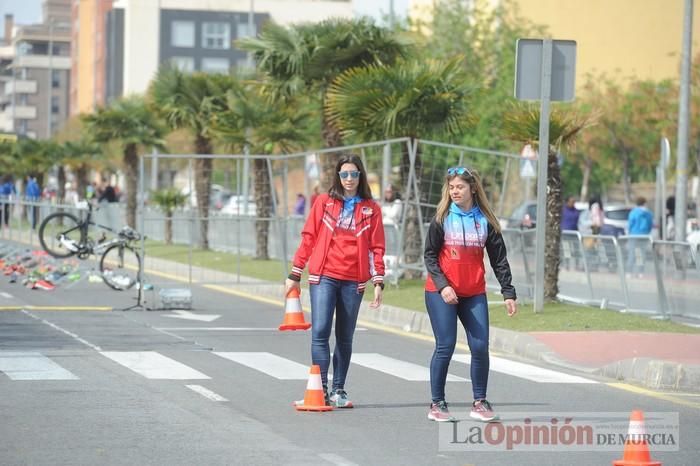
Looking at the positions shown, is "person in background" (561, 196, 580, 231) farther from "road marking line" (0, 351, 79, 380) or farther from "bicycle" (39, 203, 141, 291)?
"road marking line" (0, 351, 79, 380)

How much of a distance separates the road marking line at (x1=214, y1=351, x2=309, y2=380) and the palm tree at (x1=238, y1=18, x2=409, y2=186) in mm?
12882

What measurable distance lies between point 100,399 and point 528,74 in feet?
30.3

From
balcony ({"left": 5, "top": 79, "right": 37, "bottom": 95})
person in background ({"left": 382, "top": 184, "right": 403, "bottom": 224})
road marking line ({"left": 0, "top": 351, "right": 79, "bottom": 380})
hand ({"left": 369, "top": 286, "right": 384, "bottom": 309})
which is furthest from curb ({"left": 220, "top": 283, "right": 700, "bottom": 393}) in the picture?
balcony ({"left": 5, "top": 79, "right": 37, "bottom": 95})

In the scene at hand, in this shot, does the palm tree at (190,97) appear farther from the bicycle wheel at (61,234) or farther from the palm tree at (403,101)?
the palm tree at (403,101)

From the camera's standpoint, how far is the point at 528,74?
1905cm

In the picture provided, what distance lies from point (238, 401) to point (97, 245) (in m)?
16.9

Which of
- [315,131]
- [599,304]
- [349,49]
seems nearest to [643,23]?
[315,131]

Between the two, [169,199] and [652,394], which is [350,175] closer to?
[652,394]

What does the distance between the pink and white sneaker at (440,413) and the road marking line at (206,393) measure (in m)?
1.80

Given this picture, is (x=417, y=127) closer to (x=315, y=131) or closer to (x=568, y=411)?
(x=568, y=411)

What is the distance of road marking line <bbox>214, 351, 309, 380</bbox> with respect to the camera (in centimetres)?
1356

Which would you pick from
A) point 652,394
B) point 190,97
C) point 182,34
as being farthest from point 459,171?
point 182,34

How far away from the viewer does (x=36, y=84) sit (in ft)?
566

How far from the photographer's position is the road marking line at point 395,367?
45.1ft
